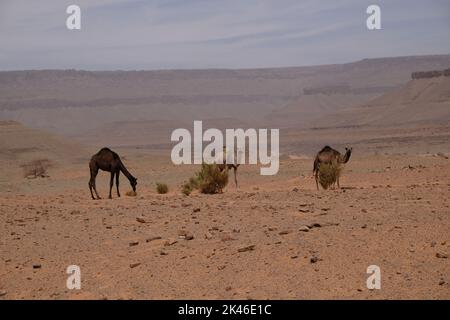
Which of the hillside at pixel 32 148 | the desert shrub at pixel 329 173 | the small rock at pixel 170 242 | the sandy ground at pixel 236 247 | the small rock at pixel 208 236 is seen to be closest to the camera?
the sandy ground at pixel 236 247

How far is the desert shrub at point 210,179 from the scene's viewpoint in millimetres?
22609

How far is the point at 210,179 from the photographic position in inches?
894

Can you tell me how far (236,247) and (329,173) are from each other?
1092cm

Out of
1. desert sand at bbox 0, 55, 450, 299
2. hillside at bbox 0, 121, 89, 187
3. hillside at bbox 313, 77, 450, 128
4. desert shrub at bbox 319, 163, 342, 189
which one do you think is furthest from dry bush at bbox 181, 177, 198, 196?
hillside at bbox 313, 77, 450, 128

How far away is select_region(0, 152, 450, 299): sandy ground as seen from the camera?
10000 millimetres

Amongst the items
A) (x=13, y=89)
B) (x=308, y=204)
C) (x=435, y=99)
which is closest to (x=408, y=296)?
(x=308, y=204)

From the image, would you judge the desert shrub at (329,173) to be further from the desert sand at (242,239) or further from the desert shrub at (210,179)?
the desert shrub at (210,179)

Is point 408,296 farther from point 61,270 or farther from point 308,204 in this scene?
point 308,204

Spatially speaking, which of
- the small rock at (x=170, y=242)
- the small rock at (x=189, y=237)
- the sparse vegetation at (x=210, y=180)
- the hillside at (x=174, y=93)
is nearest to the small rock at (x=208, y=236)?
the small rock at (x=189, y=237)

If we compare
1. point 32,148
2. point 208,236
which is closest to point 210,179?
point 208,236

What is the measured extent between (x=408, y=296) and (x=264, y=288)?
68.7 inches

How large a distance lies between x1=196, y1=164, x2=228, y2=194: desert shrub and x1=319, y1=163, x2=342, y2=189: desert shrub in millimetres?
2783

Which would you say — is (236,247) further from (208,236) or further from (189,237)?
(189,237)

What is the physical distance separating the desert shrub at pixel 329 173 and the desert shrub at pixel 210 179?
9.13 ft
